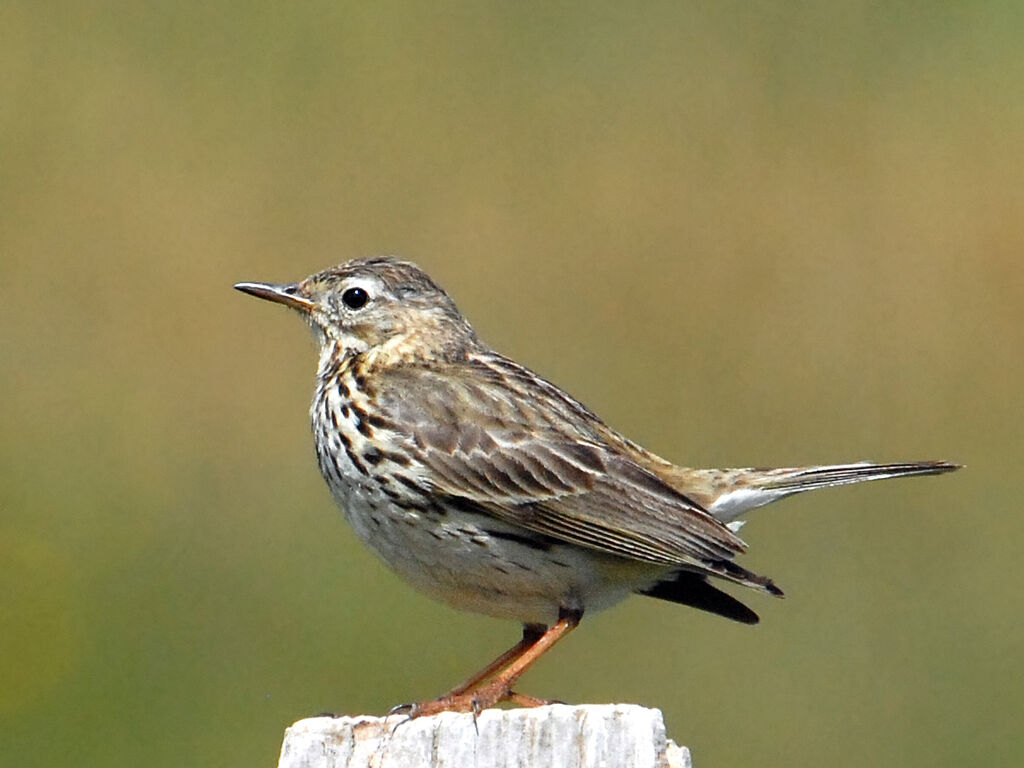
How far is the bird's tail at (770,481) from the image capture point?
323 inches

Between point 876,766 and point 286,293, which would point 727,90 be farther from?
point 286,293

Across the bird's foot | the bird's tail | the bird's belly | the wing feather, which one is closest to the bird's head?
the wing feather

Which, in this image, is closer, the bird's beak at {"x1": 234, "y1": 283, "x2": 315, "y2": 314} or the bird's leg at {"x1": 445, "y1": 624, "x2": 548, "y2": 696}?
the bird's leg at {"x1": 445, "y1": 624, "x2": 548, "y2": 696}

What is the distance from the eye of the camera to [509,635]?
11.8 meters

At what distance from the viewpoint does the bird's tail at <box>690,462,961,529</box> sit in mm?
8211

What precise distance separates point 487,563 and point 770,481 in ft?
4.02

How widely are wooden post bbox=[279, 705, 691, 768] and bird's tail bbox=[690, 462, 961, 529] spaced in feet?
10.4

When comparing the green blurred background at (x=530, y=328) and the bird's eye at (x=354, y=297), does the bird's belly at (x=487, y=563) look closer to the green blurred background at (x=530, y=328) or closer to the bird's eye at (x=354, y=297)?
the bird's eye at (x=354, y=297)

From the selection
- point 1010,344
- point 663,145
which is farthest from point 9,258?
point 1010,344

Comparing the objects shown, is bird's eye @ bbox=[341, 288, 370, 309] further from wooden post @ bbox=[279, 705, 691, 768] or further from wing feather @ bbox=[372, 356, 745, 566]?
wooden post @ bbox=[279, 705, 691, 768]

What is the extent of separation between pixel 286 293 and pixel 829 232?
7742mm

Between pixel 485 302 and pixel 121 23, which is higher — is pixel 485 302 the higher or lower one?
the lower one

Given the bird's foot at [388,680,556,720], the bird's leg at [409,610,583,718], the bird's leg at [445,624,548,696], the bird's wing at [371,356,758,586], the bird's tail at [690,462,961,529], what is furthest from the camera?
the bird's tail at [690,462,961,529]

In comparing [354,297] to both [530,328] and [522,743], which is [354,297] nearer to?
[522,743]
